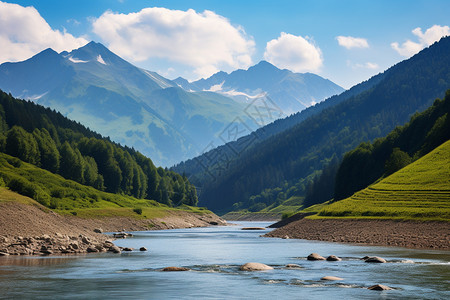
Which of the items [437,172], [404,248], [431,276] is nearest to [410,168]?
[437,172]

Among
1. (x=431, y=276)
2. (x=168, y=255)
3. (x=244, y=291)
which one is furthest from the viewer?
(x=168, y=255)

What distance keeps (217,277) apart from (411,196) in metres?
66.2

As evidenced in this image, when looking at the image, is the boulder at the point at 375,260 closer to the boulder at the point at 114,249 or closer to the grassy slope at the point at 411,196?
the grassy slope at the point at 411,196

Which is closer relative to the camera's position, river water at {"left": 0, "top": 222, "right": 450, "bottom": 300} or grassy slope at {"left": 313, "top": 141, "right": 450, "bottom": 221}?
river water at {"left": 0, "top": 222, "right": 450, "bottom": 300}

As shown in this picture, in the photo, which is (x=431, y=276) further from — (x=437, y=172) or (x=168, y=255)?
(x=437, y=172)

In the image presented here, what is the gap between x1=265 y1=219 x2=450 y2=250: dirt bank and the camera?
90.6 m

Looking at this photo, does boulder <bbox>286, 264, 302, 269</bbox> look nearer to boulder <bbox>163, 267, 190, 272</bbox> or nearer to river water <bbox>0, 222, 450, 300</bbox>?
river water <bbox>0, 222, 450, 300</bbox>

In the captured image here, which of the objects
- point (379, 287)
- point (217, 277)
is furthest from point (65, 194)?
point (379, 287)

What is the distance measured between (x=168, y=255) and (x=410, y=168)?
72.4 m

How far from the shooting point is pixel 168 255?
83.1 m

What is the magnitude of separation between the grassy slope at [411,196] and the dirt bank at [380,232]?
2.13m

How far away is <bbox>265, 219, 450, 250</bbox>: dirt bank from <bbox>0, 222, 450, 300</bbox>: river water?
1151 cm

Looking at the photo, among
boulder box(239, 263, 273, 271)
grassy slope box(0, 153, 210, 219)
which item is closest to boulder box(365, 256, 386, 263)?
boulder box(239, 263, 273, 271)

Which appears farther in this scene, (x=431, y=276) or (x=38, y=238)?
(x=38, y=238)
